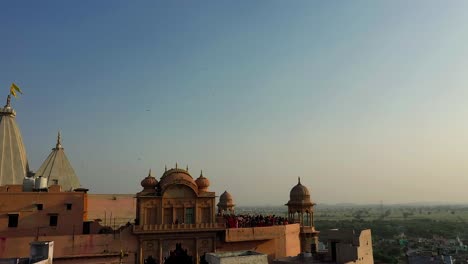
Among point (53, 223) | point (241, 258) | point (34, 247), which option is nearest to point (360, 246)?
point (241, 258)

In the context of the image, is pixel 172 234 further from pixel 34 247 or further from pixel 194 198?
pixel 34 247

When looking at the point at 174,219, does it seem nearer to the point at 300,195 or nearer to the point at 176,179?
the point at 176,179

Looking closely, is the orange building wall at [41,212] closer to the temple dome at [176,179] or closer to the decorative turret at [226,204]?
the temple dome at [176,179]

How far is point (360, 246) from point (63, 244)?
57.3 feet

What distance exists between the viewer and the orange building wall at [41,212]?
25.8 metres

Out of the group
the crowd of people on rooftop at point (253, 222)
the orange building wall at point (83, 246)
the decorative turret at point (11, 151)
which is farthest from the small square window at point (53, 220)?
the crowd of people on rooftop at point (253, 222)

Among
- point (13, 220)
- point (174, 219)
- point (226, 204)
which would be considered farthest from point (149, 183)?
point (226, 204)

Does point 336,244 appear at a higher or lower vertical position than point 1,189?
lower

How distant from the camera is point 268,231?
3003cm

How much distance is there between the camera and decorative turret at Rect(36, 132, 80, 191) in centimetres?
3391

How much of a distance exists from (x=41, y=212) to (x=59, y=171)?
27.8ft

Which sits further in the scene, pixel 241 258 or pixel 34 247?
pixel 34 247

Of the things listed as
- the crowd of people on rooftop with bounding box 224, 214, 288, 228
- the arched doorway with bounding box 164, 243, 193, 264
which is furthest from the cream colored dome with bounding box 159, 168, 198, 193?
the arched doorway with bounding box 164, 243, 193, 264

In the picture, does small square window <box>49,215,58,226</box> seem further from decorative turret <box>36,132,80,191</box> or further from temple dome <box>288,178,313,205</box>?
temple dome <box>288,178,313,205</box>
